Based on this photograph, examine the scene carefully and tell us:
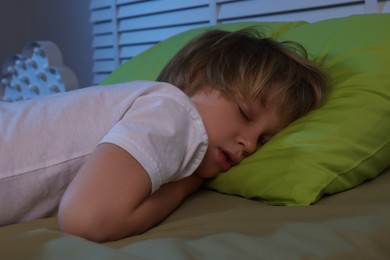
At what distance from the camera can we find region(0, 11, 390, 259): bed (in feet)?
1.83

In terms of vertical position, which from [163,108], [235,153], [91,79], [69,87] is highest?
[163,108]

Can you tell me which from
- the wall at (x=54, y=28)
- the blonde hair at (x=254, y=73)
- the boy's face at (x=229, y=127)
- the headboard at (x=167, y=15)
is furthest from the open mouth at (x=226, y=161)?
the wall at (x=54, y=28)

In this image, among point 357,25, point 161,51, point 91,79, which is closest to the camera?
point 357,25

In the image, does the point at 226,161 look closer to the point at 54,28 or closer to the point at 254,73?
the point at 254,73

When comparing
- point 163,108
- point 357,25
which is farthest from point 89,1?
point 163,108

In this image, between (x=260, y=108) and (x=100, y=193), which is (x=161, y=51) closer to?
(x=260, y=108)

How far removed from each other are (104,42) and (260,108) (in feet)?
5.45

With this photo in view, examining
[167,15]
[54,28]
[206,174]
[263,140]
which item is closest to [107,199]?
[206,174]

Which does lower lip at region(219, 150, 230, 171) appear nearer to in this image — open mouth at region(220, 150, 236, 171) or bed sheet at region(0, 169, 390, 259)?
open mouth at region(220, 150, 236, 171)

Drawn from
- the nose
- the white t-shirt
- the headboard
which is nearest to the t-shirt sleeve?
the white t-shirt

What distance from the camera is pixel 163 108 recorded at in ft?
2.52

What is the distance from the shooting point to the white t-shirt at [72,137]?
76 cm

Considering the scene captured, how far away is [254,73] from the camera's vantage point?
0.94 m

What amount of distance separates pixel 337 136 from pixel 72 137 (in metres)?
0.43
